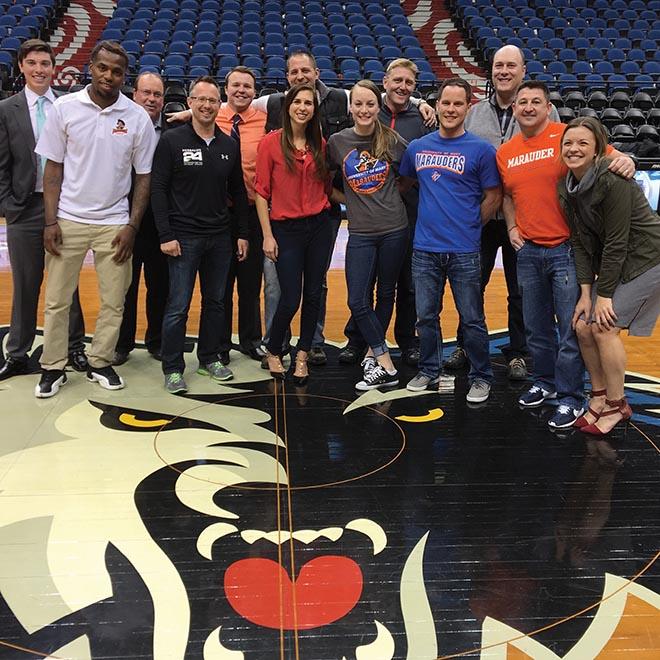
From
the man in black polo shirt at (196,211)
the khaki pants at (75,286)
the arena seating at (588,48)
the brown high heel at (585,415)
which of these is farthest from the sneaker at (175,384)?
the arena seating at (588,48)

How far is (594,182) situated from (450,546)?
1482 millimetres

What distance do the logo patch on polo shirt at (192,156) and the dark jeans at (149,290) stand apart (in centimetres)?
52

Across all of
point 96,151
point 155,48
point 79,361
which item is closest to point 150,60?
point 155,48

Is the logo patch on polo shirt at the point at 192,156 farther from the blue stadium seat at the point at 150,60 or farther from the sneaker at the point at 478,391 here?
the blue stadium seat at the point at 150,60

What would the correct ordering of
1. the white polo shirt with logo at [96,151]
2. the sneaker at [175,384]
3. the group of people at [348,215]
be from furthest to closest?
the sneaker at [175,384] < the white polo shirt with logo at [96,151] < the group of people at [348,215]

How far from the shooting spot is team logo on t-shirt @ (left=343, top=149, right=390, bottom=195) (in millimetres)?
3283

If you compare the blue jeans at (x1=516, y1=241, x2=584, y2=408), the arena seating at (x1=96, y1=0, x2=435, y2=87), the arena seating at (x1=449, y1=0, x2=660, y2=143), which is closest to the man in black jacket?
the blue jeans at (x1=516, y1=241, x2=584, y2=408)

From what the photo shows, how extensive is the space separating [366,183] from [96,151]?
1205 millimetres

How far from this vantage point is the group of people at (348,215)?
3.00 meters

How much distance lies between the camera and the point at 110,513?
2.38 m

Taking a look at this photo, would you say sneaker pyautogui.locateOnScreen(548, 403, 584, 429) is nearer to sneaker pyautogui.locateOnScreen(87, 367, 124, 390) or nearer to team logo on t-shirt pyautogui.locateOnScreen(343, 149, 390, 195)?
team logo on t-shirt pyautogui.locateOnScreen(343, 149, 390, 195)

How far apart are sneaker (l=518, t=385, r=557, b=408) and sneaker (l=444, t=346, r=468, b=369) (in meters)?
0.51

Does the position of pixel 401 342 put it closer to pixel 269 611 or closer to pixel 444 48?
pixel 269 611

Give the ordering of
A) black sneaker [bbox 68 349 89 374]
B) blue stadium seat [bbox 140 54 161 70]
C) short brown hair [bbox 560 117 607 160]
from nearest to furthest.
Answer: short brown hair [bbox 560 117 607 160] < black sneaker [bbox 68 349 89 374] < blue stadium seat [bbox 140 54 161 70]
